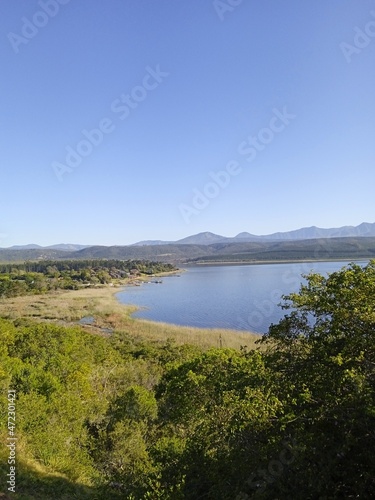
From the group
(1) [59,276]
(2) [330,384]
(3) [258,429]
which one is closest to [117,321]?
(3) [258,429]

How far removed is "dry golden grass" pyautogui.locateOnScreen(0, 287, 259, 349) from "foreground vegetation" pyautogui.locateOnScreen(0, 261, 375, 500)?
70.2 ft

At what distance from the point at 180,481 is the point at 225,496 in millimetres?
1905

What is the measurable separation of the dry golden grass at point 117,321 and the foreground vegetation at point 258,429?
21.4m

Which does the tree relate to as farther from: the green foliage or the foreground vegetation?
the green foliage

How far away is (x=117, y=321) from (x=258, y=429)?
56.3m

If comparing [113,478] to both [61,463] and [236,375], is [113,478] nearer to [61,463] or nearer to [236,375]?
[61,463]

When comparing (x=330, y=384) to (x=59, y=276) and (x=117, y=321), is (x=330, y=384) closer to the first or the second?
(x=117, y=321)

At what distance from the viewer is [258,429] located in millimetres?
7426

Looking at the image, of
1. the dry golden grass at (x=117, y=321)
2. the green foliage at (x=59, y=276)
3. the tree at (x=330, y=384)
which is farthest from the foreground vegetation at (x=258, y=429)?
the green foliage at (x=59, y=276)

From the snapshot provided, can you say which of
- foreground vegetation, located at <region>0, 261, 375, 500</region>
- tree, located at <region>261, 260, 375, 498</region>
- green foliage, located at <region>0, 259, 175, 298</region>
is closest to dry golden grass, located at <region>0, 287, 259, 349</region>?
green foliage, located at <region>0, 259, 175, 298</region>

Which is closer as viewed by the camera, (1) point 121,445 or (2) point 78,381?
(1) point 121,445

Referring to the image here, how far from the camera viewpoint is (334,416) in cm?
670

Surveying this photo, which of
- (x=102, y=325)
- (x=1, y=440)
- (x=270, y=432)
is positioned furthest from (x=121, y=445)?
(x=102, y=325)

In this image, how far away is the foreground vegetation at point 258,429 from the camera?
631cm
